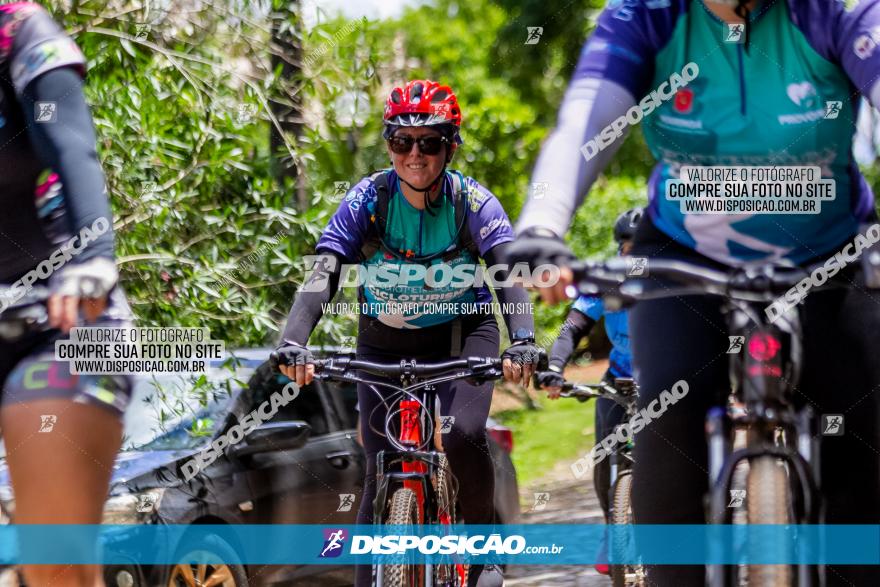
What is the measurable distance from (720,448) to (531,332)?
81.2 inches

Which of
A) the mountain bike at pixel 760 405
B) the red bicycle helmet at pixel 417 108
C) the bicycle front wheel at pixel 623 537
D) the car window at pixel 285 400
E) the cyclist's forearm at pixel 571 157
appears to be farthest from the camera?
the car window at pixel 285 400

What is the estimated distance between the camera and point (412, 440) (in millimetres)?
4863

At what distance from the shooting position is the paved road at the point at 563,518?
7.52 meters

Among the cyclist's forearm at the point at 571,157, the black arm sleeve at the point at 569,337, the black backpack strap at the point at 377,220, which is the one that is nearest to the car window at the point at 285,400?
the black arm sleeve at the point at 569,337

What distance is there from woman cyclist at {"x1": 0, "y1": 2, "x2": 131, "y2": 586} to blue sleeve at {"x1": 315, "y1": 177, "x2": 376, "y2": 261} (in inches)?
72.7

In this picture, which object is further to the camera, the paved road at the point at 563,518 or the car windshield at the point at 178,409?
the paved road at the point at 563,518

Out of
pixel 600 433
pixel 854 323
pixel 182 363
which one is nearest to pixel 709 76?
pixel 854 323

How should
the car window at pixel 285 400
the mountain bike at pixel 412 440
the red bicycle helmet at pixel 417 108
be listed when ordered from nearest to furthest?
the mountain bike at pixel 412 440 < the red bicycle helmet at pixel 417 108 < the car window at pixel 285 400

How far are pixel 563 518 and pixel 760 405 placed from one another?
272 inches

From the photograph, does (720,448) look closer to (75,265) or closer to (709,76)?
(709,76)

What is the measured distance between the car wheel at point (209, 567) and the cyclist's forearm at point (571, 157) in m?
3.65

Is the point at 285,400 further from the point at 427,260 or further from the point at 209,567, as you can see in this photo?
the point at 427,260

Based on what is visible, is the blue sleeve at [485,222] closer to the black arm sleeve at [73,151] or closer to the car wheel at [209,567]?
the car wheel at [209,567]

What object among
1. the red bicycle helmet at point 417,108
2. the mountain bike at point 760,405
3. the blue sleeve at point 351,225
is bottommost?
the mountain bike at point 760,405
